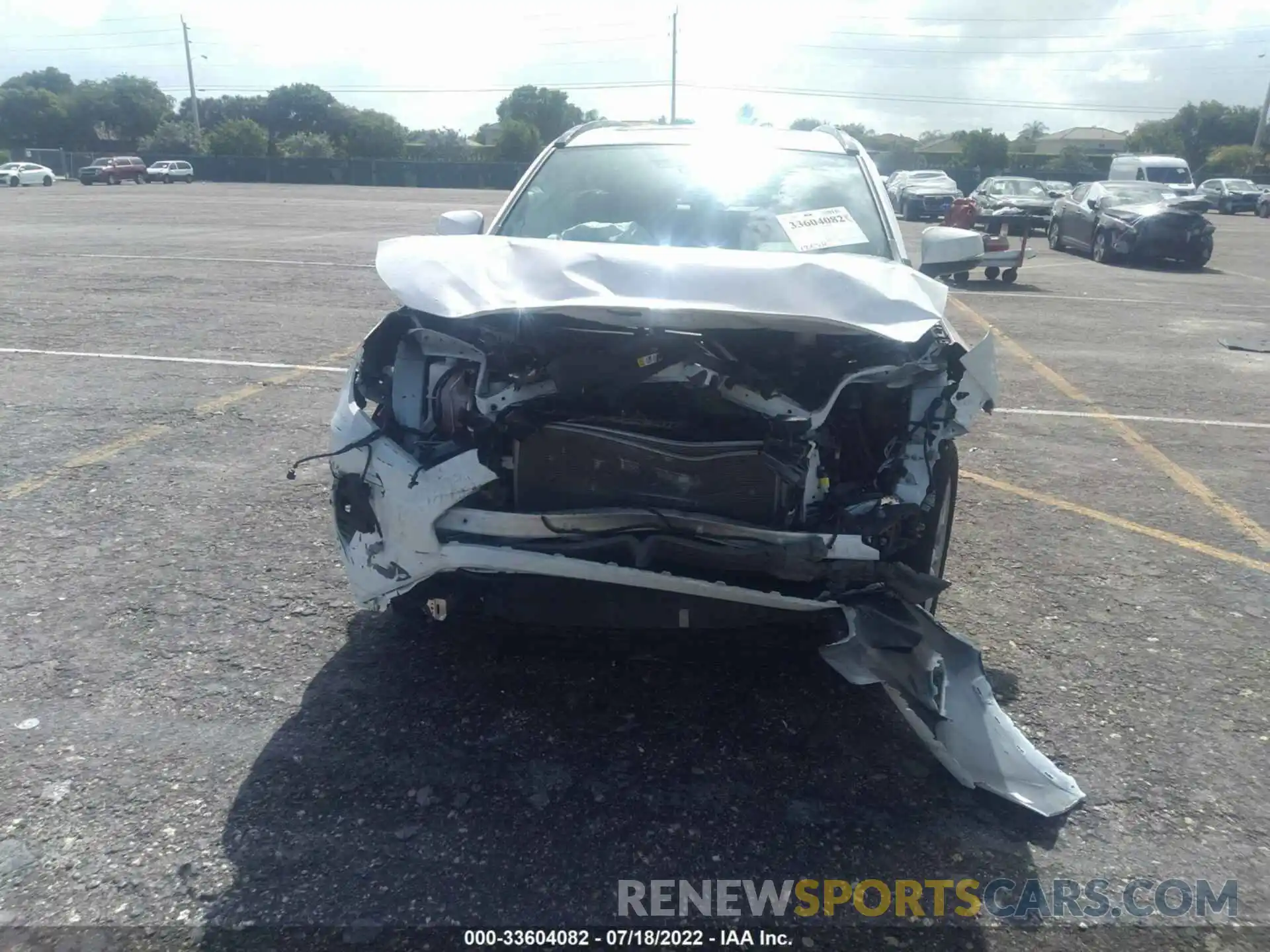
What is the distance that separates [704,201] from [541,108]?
8950 cm

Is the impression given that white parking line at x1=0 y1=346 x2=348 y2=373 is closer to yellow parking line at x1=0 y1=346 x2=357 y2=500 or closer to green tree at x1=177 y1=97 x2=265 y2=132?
yellow parking line at x1=0 y1=346 x2=357 y2=500

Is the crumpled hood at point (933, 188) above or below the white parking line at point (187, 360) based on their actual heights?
above

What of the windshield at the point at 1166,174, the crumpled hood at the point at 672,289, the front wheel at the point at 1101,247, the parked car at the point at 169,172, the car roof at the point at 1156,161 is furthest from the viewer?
the parked car at the point at 169,172

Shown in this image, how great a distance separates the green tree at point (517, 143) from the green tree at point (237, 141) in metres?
17.2

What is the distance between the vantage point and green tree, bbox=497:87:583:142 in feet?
284

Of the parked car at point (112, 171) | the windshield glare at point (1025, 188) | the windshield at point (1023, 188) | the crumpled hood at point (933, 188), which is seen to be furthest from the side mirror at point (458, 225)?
the parked car at point (112, 171)

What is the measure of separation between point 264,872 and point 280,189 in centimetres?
5284

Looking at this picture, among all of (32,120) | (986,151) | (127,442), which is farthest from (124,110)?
(127,442)

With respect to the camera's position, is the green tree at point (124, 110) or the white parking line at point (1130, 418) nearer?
the white parking line at point (1130, 418)

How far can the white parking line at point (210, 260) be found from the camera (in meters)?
15.0

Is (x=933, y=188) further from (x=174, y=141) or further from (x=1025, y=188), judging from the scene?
(x=174, y=141)

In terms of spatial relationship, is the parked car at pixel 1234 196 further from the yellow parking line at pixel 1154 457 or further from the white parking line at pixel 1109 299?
the yellow parking line at pixel 1154 457

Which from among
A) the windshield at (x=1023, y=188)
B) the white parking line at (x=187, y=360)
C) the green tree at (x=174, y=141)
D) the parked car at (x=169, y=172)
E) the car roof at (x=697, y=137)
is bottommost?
the white parking line at (x=187, y=360)

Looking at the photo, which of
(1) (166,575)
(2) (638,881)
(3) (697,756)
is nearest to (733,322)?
(3) (697,756)
